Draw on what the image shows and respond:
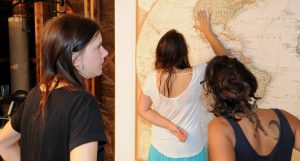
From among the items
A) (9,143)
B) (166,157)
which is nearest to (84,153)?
(9,143)

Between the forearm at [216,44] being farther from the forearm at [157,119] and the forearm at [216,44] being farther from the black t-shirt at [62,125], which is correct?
the black t-shirt at [62,125]

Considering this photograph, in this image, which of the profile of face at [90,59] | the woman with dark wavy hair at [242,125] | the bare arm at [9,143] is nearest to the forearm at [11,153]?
the bare arm at [9,143]

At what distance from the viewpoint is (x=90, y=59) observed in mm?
1034

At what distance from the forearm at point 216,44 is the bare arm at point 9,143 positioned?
1143 mm

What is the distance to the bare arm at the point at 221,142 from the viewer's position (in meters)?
1.10

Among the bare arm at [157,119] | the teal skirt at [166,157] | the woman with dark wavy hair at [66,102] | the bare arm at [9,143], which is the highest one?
the woman with dark wavy hair at [66,102]

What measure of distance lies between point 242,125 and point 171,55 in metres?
0.70

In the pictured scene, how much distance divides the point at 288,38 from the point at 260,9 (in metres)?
0.21

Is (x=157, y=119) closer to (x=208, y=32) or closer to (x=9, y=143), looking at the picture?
(x=208, y=32)

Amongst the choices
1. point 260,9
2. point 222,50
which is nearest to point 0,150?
point 222,50

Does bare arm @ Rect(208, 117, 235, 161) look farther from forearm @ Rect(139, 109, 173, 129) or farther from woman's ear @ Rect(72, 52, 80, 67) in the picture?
forearm @ Rect(139, 109, 173, 129)

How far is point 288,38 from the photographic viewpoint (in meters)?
1.59

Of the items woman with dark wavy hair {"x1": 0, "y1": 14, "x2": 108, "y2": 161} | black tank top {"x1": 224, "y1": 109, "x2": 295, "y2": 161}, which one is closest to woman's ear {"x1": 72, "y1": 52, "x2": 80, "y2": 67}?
woman with dark wavy hair {"x1": 0, "y1": 14, "x2": 108, "y2": 161}

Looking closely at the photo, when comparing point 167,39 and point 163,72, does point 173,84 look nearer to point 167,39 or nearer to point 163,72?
point 163,72
